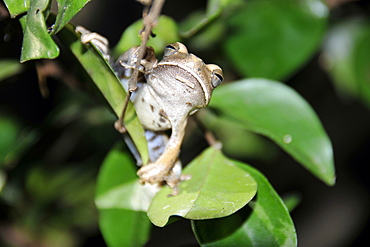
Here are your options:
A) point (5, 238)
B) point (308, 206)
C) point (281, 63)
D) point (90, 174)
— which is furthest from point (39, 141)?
point (308, 206)

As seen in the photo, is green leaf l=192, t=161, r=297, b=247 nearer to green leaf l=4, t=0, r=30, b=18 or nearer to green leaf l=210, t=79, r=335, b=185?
green leaf l=210, t=79, r=335, b=185

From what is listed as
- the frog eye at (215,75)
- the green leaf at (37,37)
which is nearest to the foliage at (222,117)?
the green leaf at (37,37)

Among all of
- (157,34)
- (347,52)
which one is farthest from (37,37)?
(347,52)

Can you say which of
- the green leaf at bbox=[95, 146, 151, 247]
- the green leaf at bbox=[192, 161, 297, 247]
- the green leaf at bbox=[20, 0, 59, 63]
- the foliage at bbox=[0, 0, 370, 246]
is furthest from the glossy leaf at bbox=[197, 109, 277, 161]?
the green leaf at bbox=[20, 0, 59, 63]

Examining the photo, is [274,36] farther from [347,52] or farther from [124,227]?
[124,227]

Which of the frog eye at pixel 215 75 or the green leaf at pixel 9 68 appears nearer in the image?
the frog eye at pixel 215 75

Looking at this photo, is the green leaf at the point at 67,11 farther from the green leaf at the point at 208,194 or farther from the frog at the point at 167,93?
the green leaf at the point at 208,194

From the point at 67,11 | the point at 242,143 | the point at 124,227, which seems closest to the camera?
the point at 67,11
